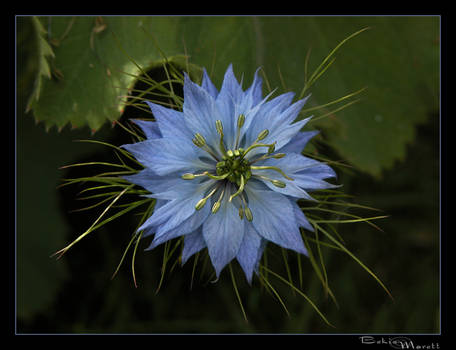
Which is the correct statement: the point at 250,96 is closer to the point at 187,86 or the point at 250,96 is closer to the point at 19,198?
the point at 187,86

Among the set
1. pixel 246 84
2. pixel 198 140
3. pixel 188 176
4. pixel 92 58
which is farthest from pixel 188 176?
pixel 92 58

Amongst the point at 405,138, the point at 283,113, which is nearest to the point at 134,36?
the point at 283,113

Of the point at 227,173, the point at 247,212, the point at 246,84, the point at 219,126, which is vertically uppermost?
the point at 246,84

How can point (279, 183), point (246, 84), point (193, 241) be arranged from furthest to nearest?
point (246, 84), point (193, 241), point (279, 183)

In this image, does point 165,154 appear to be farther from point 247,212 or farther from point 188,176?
point 247,212

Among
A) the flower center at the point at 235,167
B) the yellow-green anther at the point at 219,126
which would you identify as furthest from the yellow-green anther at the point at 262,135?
the yellow-green anther at the point at 219,126

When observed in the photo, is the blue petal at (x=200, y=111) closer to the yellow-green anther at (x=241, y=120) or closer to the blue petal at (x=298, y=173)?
the yellow-green anther at (x=241, y=120)

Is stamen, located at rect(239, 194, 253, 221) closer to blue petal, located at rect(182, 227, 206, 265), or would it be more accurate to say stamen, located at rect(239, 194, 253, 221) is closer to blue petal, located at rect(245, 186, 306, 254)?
blue petal, located at rect(245, 186, 306, 254)
